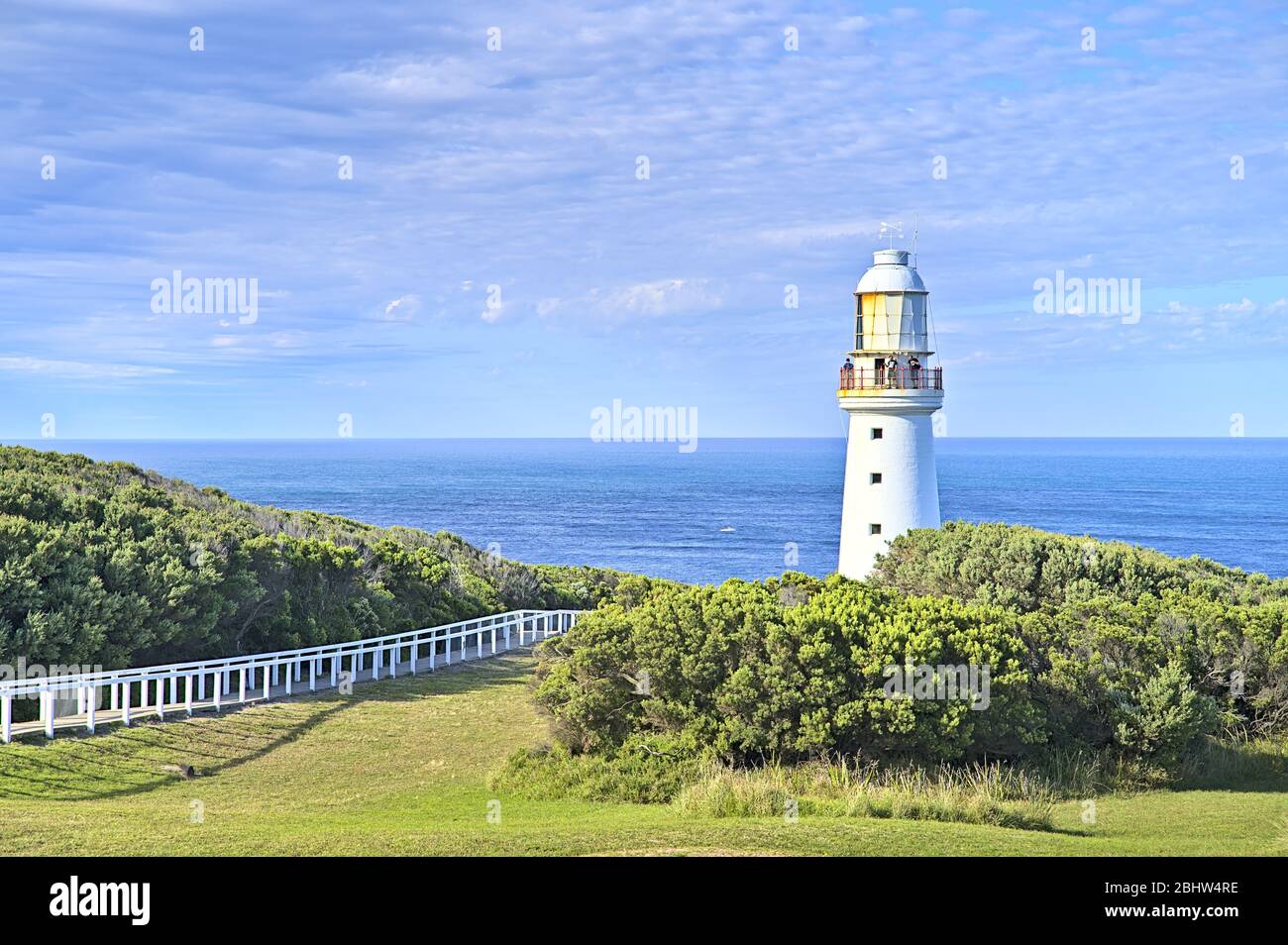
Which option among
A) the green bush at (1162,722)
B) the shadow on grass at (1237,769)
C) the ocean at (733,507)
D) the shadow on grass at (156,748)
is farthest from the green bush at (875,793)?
the ocean at (733,507)

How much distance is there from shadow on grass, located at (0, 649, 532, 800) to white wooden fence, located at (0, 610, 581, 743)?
1.24ft

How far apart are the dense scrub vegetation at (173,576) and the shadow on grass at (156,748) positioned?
2263mm

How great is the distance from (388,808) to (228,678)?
7.82m

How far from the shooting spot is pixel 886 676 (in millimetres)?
14656

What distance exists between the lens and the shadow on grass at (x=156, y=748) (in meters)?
13.7

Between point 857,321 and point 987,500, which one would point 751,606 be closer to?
point 857,321

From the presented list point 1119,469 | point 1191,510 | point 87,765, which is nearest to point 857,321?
point 87,765

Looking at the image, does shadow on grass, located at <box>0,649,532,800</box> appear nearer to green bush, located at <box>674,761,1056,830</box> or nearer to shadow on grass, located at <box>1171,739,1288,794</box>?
green bush, located at <box>674,761,1056,830</box>

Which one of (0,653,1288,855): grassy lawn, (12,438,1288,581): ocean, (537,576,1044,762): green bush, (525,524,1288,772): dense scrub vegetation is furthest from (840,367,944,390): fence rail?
(12,438,1288,581): ocean

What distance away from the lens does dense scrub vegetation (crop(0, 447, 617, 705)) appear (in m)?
18.1

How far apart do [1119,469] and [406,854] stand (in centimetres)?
18367
